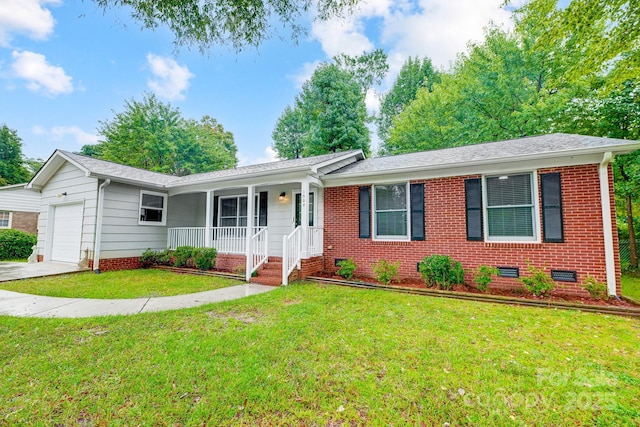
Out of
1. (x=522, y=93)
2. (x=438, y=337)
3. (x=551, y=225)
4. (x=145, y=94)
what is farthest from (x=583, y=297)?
(x=145, y=94)

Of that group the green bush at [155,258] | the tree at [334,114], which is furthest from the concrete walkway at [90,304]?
the tree at [334,114]

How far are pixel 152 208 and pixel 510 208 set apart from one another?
11641 mm

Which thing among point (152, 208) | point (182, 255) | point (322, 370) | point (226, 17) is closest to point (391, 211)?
point (322, 370)

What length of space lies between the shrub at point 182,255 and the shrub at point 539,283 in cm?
944

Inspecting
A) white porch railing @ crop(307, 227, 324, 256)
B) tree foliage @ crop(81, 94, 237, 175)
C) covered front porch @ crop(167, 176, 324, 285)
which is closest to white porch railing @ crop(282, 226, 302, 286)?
covered front porch @ crop(167, 176, 324, 285)

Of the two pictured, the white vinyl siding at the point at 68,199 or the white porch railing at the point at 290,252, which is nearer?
the white porch railing at the point at 290,252

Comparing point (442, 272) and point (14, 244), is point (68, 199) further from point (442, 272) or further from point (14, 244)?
point (442, 272)

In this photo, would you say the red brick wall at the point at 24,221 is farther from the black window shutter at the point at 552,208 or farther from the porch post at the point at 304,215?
Result: the black window shutter at the point at 552,208

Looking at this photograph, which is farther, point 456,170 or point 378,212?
point 378,212

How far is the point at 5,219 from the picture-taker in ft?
47.7

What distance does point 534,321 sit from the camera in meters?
4.35

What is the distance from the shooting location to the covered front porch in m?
7.75

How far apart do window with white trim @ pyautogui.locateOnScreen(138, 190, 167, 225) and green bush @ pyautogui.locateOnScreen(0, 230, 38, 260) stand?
7972mm

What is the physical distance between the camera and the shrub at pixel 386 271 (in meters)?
6.98
